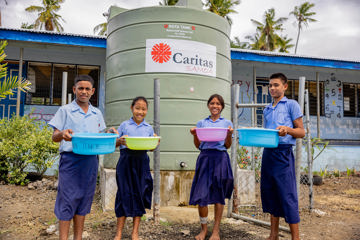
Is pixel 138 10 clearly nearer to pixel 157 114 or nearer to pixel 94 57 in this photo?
pixel 157 114

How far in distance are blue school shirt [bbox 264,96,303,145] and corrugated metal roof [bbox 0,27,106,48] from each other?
5735mm

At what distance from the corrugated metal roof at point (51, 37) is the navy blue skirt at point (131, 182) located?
5317mm

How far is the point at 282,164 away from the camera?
2.53 metres

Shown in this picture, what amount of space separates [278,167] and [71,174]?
179 cm

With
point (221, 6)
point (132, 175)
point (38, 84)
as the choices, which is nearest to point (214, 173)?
point (132, 175)

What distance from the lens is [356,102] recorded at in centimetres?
1088

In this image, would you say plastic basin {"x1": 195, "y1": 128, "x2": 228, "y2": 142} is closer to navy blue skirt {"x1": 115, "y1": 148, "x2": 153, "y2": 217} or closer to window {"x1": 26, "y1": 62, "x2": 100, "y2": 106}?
navy blue skirt {"x1": 115, "y1": 148, "x2": 153, "y2": 217}

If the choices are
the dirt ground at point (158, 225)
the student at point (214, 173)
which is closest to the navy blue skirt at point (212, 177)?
the student at point (214, 173)

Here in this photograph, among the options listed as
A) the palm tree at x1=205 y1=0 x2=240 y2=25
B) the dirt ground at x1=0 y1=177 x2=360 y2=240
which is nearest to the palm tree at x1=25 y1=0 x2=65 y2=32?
the palm tree at x1=205 y1=0 x2=240 y2=25

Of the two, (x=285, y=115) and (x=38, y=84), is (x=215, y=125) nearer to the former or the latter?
(x=285, y=115)

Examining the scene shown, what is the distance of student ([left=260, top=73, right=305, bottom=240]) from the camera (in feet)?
8.21

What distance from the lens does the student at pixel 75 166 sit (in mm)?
2258

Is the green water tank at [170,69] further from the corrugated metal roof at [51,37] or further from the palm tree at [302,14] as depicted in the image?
the palm tree at [302,14]

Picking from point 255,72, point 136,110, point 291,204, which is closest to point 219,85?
point 136,110
